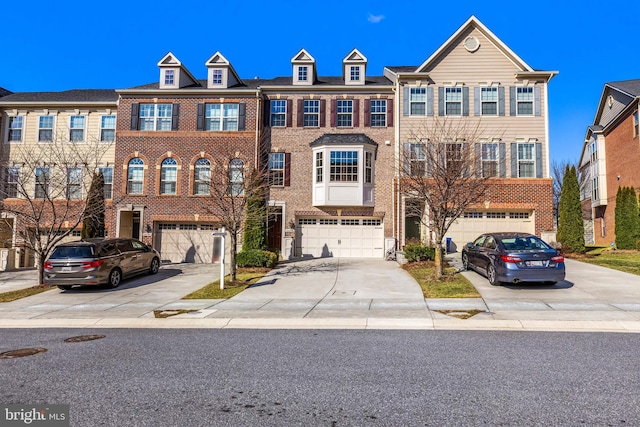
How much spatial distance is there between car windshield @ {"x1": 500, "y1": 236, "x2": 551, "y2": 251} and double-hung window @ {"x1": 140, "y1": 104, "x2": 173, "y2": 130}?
60.2 feet

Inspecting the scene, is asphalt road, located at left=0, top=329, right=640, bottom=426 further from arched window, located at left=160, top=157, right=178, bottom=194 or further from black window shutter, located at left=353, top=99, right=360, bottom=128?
black window shutter, located at left=353, top=99, right=360, bottom=128

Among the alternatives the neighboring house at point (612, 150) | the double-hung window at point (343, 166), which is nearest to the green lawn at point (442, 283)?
the double-hung window at point (343, 166)

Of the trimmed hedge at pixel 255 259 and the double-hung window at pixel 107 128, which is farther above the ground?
the double-hung window at pixel 107 128

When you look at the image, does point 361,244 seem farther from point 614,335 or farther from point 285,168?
point 614,335

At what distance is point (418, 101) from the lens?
71.1ft

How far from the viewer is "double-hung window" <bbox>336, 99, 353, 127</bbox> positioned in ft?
73.5

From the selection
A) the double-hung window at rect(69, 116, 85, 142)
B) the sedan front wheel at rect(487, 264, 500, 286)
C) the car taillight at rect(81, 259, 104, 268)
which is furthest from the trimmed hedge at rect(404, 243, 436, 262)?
the double-hung window at rect(69, 116, 85, 142)

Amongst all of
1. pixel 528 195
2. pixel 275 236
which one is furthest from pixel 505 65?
pixel 275 236

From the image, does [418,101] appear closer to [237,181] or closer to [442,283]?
[237,181]

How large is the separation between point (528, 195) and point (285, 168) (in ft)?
42.5

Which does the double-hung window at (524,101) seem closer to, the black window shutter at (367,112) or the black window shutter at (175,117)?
the black window shutter at (367,112)

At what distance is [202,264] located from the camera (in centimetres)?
2100

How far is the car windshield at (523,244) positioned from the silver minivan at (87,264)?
1313 cm

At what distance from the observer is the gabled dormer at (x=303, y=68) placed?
22734mm
